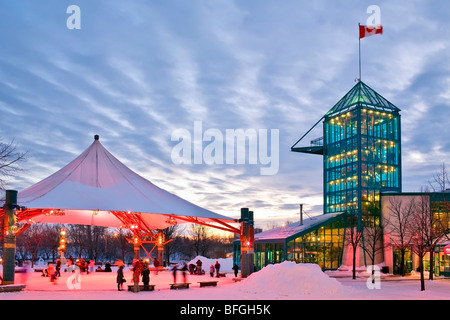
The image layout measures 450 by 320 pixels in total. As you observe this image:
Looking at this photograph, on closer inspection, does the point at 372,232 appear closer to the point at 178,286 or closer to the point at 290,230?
the point at 290,230

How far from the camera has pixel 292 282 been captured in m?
21.0

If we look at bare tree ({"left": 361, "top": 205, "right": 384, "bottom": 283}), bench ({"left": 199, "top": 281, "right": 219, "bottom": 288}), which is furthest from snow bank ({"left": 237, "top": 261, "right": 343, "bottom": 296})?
bare tree ({"left": 361, "top": 205, "right": 384, "bottom": 283})

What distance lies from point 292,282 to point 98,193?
35.3 feet

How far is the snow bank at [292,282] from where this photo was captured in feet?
67.3

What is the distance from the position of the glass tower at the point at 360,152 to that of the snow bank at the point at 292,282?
2388 centimetres

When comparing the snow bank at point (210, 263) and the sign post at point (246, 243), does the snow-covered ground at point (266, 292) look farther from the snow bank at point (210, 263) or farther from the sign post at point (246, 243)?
the snow bank at point (210, 263)

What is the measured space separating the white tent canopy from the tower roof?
2560cm

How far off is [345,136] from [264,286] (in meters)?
30.3

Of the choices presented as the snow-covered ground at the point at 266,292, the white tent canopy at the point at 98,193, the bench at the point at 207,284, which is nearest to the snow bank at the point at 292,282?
the snow-covered ground at the point at 266,292

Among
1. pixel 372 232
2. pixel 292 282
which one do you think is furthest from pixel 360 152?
pixel 292 282

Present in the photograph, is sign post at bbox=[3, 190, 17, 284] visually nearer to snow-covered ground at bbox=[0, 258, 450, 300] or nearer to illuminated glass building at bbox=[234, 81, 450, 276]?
snow-covered ground at bbox=[0, 258, 450, 300]
